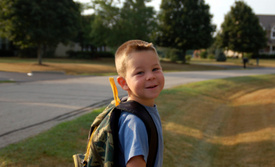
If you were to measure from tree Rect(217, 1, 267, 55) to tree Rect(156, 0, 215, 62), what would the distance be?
238 inches

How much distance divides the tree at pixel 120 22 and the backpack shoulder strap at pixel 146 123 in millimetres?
32405

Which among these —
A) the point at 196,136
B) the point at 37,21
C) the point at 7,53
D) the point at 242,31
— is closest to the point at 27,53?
the point at 7,53

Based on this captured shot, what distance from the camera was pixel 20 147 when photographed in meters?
4.05

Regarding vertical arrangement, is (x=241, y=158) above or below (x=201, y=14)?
below

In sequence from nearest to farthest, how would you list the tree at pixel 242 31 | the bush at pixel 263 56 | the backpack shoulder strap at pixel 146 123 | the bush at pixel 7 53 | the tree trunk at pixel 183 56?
the backpack shoulder strap at pixel 146 123
the bush at pixel 7 53
the tree trunk at pixel 183 56
the tree at pixel 242 31
the bush at pixel 263 56

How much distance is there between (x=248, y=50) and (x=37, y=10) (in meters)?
32.6

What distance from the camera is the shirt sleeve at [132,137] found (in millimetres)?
1611

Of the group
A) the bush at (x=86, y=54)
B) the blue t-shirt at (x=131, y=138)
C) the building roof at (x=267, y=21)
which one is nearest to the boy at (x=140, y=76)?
the blue t-shirt at (x=131, y=138)

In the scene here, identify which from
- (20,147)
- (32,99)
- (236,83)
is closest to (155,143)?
(20,147)

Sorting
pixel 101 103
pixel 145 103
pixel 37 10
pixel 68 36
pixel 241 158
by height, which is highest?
pixel 37 10

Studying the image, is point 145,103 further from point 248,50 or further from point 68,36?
point 248,50

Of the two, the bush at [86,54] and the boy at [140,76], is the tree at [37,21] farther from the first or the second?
the boy at [140,76]

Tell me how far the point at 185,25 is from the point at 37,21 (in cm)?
2120

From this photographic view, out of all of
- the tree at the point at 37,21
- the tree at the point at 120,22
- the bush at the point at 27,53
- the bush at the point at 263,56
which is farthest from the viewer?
the bush at the point at 263,56
